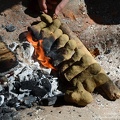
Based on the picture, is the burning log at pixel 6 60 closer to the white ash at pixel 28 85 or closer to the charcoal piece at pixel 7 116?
the white ash at pixel 28 85

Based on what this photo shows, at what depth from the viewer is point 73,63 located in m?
2.97

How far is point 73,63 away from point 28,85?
40 cm

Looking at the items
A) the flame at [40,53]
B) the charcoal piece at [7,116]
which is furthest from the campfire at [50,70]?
the charcoal piece at [7,116]

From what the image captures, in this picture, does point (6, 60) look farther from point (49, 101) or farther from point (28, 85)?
point (49, 101)

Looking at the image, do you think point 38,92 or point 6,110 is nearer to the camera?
point 6,110

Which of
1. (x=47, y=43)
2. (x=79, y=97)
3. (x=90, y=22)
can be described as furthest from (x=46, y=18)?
(x=79, y=97)

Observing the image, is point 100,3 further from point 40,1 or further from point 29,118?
point 29,118

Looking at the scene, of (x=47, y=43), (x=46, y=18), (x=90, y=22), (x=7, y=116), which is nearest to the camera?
(x=7, y=116)

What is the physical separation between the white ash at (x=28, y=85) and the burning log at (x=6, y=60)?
0.04 m

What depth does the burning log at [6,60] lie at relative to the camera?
2.82 meters

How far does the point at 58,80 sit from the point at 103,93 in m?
0.33

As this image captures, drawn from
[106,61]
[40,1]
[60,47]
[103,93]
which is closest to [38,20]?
[40,1]

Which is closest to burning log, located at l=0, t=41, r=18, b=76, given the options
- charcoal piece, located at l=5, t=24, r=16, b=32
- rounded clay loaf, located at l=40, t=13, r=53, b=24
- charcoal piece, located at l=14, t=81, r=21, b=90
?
charcoal piece, located at l=14, t=81, r=21, b=90

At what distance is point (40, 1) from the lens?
328 cm
